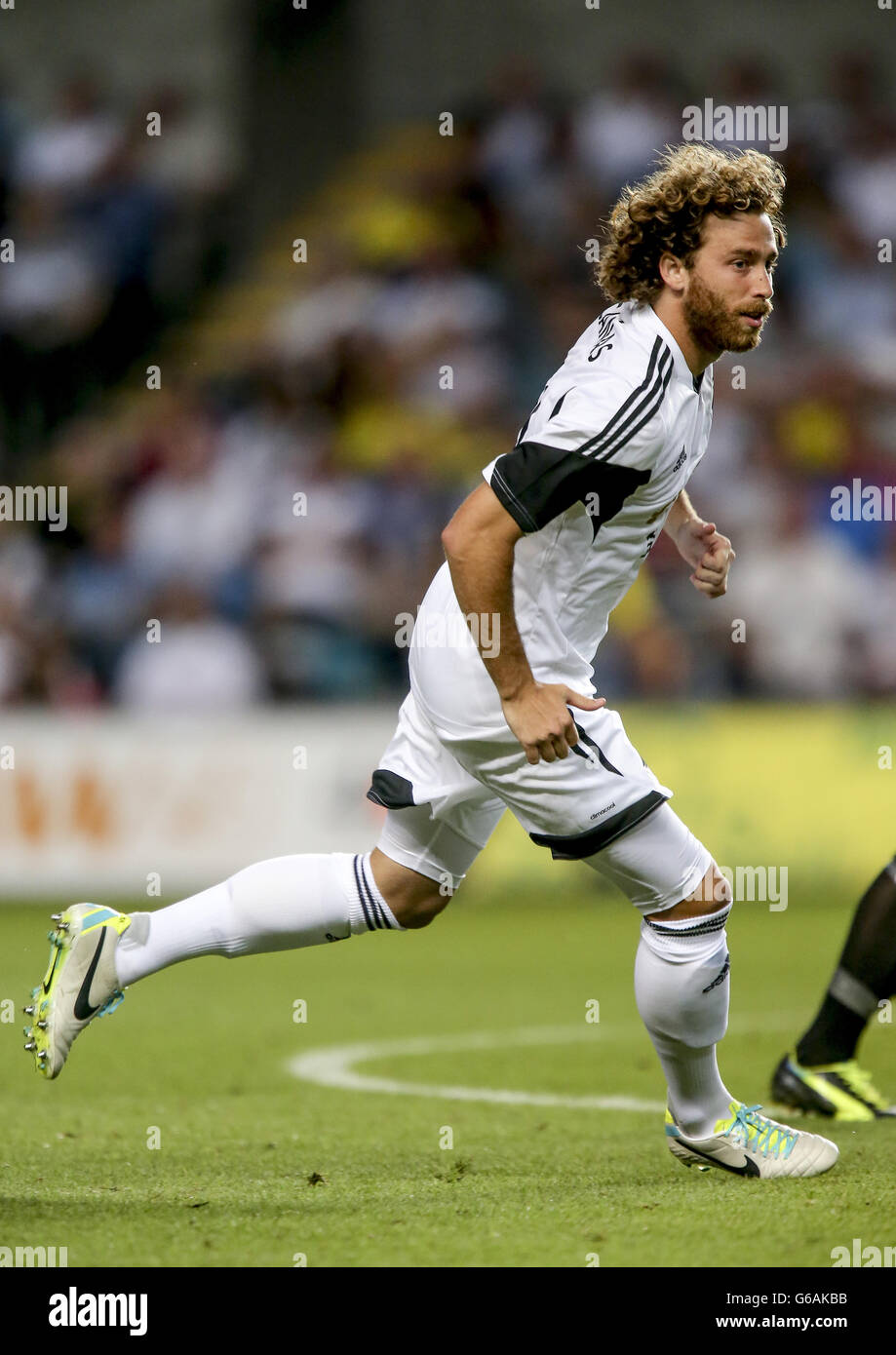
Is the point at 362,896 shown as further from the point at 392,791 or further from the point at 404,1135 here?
the point at 404,1135

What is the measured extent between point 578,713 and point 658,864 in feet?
1.23

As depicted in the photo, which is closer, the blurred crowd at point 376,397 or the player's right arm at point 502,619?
the player's right arm at point 502,619

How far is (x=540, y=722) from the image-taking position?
13.1ft

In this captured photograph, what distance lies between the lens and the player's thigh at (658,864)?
164 inches

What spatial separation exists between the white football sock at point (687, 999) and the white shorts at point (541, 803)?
0.30 ft

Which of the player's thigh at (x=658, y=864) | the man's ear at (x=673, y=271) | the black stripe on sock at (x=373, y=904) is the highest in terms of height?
the man's ear at (x=673, y=271)

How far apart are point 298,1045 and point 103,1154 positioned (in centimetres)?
199

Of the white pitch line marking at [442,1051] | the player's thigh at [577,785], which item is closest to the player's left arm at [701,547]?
the player's thigh at [577,785]

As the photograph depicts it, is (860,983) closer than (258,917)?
No

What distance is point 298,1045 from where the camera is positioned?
658cm

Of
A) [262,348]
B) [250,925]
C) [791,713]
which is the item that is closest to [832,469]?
[791,713]

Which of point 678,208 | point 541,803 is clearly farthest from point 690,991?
point 678,208

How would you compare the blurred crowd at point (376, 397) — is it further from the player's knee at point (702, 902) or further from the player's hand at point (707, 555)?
the player's knee at point (702, 902)

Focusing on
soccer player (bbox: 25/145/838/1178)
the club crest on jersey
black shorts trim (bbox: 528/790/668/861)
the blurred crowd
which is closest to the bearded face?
soccer player (bbox: 25/145/838/1178)
